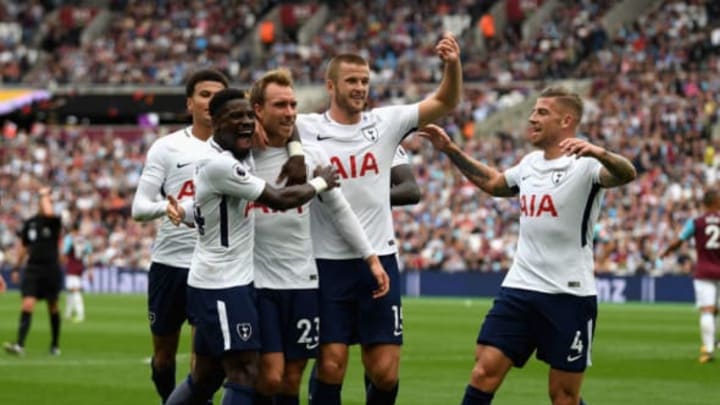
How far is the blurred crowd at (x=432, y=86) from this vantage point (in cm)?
4356

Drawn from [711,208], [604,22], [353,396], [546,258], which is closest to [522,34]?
[604,22]

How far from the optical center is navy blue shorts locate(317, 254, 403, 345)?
37.4 ft

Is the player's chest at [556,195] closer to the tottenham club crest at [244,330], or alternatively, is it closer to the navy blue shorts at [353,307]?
the navy blue shorts at [353,307]

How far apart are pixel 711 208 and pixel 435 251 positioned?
75.3ft

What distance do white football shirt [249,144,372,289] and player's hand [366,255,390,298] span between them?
0.06 m

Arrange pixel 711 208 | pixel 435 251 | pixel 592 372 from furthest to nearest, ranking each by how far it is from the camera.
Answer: pixel 435 251 < pixel 711 208 < pixel 592 372

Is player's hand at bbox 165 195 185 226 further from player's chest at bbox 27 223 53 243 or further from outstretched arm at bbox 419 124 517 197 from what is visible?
player's chest at bbox 27 223 53 243

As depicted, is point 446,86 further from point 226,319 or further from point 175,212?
point 226,319

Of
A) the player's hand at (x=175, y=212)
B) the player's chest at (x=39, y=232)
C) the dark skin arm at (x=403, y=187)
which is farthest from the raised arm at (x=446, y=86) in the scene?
the player's chest at (x=39, y=232)

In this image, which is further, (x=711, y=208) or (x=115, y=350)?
(x=115, y=350)

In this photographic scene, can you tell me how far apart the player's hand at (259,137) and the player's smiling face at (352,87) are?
0.68 m

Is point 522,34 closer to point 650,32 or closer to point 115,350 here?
point 650,32

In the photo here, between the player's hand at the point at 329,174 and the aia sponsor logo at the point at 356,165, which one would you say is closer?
the player's hand at the point at 329,174

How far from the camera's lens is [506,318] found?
11453mm
